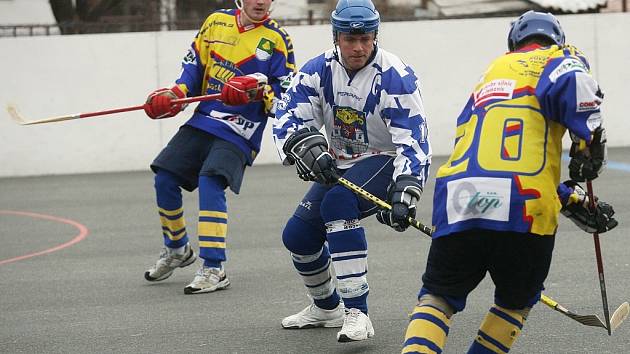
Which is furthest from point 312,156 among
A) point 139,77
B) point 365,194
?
point 139,77

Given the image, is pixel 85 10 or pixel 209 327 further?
pixel 85 10

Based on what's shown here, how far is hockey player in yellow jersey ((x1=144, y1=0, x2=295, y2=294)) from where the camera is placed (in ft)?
22.9

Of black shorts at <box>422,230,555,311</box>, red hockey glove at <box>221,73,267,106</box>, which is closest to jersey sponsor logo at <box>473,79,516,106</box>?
black shorts at <box>422,230,555,311</box>

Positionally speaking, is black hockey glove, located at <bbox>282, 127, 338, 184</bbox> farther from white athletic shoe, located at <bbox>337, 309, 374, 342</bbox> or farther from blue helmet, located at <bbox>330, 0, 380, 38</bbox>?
white athletic shoe, located at <bbox>337, 309, 374, 342</bbox>

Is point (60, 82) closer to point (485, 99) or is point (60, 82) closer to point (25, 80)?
point (25, 80)

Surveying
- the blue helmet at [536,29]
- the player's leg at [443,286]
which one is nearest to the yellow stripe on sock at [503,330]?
the player's leg at [443,286]

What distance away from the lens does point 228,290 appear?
710cm

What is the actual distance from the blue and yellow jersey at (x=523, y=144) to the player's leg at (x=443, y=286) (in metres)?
0.06

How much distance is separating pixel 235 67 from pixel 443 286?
3.22m

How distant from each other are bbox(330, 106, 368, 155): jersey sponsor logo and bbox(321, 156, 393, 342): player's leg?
0.08m

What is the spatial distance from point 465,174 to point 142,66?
1139 cm

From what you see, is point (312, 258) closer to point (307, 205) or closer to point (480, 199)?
point (307, 205)

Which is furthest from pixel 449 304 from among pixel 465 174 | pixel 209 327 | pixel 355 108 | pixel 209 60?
pixel 209 60

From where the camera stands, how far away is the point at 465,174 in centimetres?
411
